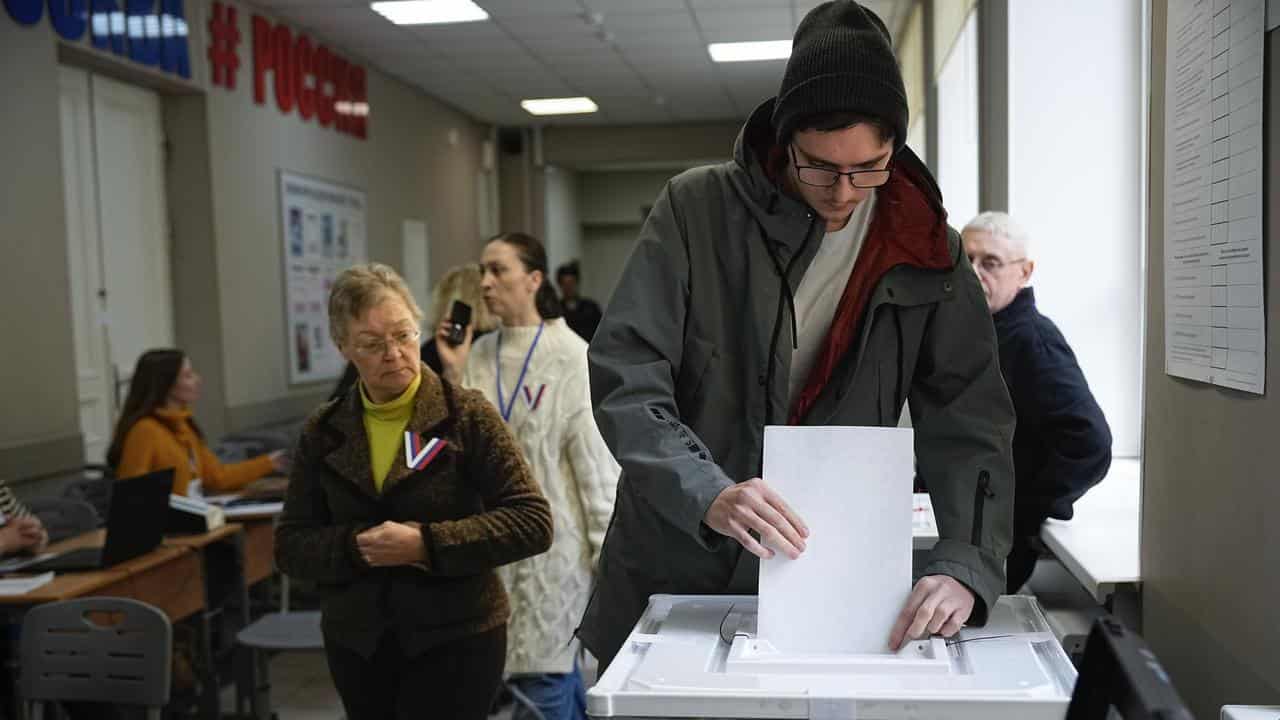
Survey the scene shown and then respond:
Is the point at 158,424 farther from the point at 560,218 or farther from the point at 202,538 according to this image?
the point at 560,218

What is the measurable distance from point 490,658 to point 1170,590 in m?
→ 1.31

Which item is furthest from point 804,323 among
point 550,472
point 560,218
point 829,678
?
point 560,218

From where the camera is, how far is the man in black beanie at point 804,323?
1.37 m

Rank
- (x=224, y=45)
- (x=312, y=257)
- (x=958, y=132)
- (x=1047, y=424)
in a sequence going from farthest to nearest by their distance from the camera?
(x=312, y=257)
(x=224, y=45)
(x=958, y=132)
(x=1047, y=424)

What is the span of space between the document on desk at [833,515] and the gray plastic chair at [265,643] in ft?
8.76

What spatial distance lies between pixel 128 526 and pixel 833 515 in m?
2.82

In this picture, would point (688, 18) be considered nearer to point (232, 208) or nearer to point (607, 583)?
point (232, 208)

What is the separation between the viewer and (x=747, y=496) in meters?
1.20

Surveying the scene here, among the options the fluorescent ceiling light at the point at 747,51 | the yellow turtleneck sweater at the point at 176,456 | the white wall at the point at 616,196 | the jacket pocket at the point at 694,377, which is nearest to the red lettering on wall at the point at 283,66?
the fluorescent ceiling light at the point at 747,51

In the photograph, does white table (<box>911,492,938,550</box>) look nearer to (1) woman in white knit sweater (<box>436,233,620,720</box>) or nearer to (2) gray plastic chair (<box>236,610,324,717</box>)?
(1) woman in white knit sweater (<box>436,233,620,720</box>)

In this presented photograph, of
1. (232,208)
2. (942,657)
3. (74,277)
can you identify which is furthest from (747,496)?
(232,208)

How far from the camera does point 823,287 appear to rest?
4.90ft

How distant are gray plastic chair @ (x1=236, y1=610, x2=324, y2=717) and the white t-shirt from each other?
2.52m

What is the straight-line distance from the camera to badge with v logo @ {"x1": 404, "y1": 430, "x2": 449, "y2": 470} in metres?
2.32
